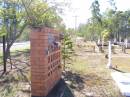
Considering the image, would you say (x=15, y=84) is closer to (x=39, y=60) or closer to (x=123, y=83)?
(x=39, y=60)

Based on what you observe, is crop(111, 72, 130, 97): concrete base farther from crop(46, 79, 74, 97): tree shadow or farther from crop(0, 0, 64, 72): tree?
crop(0, 0, 64, 72): tree

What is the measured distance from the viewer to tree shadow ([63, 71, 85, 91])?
8705 millimetres

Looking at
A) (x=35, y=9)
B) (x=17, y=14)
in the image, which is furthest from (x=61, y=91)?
(x=35, y=9)

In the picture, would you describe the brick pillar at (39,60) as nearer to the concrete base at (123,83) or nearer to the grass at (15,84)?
the grass at (15,84)

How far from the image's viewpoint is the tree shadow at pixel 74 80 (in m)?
8.70

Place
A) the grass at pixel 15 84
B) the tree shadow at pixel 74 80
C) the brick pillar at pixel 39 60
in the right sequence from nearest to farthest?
the brick pillar at pixel 39 60, the grass at pixel 15 84, the tree shadow at pixel 74 80

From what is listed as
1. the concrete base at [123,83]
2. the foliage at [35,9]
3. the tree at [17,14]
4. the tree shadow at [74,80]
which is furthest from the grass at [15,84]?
the concrete base at [123,83]

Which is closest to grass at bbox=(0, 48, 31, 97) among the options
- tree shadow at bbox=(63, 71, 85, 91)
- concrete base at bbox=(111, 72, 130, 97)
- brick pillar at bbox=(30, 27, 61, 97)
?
brick pillar at bbox=(30, 27, 61, 97)

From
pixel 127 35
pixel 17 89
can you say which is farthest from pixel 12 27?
pixel 127 35

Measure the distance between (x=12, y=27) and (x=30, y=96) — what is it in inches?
237

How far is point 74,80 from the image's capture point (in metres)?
9.83

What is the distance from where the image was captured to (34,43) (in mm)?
7332

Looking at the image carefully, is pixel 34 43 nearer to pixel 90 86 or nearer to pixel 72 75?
pixel 90 86

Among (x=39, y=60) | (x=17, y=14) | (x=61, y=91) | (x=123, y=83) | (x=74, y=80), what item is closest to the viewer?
(x=39, y=60)
